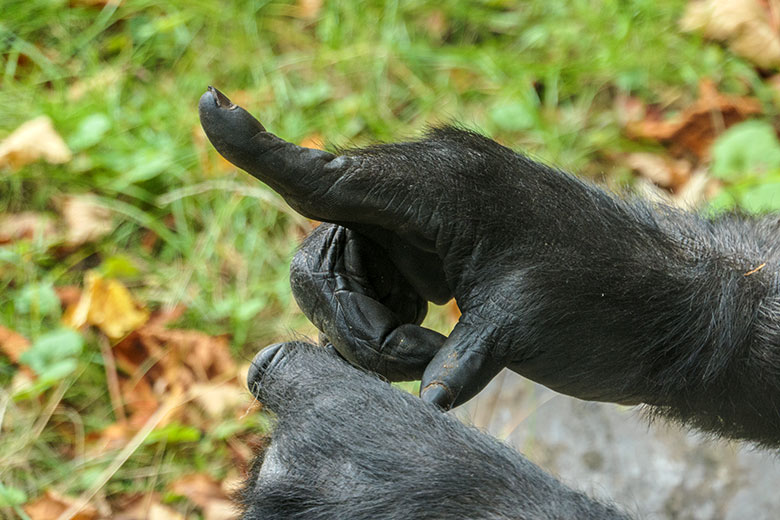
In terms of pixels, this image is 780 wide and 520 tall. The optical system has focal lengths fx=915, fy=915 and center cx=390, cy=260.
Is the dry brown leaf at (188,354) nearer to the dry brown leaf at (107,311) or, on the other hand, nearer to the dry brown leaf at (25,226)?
the dry brown leaf at (107,311)

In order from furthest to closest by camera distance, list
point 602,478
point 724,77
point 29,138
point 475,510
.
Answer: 1. point 724,77
2. point 29,138
3. point 602,478
4. point 475,510

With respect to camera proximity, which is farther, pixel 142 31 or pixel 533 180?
pixel 142 31

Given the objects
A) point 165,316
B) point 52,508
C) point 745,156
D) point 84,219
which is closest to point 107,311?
point 165,316

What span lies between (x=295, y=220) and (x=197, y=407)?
0.68 m

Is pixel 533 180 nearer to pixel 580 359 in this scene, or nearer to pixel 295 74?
pixel 580 359

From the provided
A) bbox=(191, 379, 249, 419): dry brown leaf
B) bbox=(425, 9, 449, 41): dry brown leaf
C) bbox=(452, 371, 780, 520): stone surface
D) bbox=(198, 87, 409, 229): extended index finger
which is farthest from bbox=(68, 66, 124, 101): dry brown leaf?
bbox=(198, 87, 409, 229): extended index finger

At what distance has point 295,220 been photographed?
272 centimetres

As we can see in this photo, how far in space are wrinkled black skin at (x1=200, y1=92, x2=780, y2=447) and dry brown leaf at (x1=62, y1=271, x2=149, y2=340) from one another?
1.20 meters

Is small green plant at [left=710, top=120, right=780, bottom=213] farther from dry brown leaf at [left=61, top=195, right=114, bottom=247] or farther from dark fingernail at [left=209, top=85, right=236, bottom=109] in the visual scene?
dark fingernail at [left=209, top=85, right=236, bottom=109]

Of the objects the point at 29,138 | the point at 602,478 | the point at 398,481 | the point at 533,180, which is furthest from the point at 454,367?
the point at 29,138

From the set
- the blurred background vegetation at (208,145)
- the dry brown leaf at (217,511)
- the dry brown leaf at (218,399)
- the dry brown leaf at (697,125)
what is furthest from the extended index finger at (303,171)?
the dry brown leaf at (697,125)

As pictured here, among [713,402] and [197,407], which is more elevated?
[713,402]

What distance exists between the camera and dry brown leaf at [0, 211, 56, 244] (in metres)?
2.61

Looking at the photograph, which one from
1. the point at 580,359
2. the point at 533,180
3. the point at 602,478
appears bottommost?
the point at 602,478
